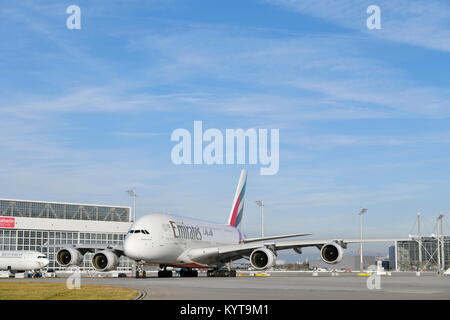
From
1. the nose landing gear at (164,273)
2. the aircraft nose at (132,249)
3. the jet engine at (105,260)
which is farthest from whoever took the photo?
the nose landing gear at (164,273)

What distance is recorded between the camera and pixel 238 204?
2751 inches

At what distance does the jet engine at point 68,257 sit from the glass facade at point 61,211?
45.4m

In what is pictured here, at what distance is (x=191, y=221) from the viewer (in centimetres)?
5394

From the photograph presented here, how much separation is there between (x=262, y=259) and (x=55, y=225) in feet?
179

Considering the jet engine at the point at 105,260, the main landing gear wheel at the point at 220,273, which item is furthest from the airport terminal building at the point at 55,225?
the jet engine at the point at 105,260

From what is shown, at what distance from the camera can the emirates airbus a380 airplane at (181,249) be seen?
148ft

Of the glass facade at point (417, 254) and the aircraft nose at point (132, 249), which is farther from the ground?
the aircraft nose at point (132, 249)

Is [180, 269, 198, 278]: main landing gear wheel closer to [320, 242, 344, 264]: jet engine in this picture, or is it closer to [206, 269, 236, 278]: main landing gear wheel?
[206, 269, 236, 278]: main landing gear wheel

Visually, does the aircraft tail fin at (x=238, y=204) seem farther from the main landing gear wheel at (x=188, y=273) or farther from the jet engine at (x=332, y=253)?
the jet engine at (x=332, y=253)

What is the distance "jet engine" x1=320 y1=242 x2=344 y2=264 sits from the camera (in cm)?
4775

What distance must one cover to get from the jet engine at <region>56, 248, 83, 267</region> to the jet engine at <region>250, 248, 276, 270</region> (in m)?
14.8
